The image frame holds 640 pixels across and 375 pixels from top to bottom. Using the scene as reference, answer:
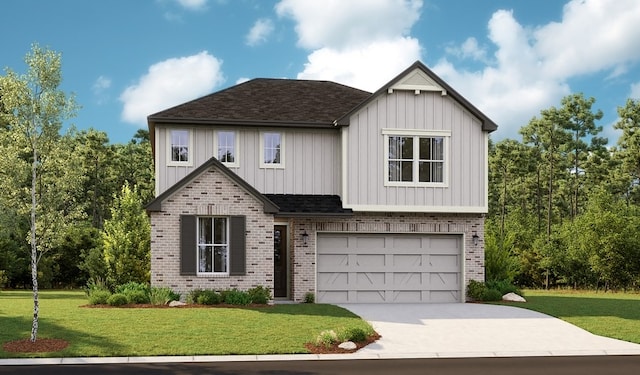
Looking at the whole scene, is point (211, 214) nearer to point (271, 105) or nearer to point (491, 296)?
point (271, 105)

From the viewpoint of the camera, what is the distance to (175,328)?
603 inches

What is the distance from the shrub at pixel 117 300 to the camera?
62.2ft

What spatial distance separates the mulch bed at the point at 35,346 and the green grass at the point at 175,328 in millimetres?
197

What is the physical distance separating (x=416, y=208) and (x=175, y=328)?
10343 mm

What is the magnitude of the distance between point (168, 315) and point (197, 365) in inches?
192

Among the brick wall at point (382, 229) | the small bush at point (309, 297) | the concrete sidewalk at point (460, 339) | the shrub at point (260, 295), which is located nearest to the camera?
the concrete sidewalk at point (460, 339)

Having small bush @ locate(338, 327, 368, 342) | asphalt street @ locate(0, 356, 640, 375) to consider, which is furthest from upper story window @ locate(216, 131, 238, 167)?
asphalt street @ locate(0, 356, 640, 375)

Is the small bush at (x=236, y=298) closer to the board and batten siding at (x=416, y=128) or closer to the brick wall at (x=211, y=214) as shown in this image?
the brick wall at (x=211, y=214)

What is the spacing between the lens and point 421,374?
11.9m

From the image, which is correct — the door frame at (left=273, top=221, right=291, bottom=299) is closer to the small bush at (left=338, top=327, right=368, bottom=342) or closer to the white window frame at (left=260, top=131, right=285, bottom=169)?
the white window frame at (left=260, top=131, right=285, bottom=169)

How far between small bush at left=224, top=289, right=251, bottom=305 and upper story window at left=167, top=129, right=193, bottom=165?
203 inches

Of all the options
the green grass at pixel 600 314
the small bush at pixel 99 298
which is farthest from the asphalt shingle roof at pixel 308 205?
the green grass at pixel 600 314

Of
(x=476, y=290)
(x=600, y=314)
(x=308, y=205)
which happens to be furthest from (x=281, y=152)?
(x=600, y=314)

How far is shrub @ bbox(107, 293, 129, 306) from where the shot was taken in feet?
62.2
